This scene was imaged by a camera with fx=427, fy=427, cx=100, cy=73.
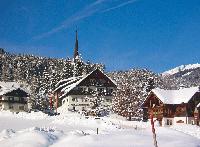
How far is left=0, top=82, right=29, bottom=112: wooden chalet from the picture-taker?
109 m

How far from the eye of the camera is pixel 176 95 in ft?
274

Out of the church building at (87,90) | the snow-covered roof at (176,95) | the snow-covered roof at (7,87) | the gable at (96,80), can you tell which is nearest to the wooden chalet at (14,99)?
the snow-covered roof at (7,87)

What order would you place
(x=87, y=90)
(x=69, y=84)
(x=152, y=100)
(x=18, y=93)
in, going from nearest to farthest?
(x=152, y=100) → (x=87, y=90) → (x=69, y=84) → (x=18, y=93)

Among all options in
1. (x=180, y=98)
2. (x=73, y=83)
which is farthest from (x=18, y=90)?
(x=180, y=98)

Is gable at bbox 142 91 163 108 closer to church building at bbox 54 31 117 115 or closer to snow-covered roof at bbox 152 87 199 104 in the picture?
snow-covered roof at bbox 152 87 199 104

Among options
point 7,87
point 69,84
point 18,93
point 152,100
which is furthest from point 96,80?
point 7,87

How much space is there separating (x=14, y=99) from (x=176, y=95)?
45.6 meters

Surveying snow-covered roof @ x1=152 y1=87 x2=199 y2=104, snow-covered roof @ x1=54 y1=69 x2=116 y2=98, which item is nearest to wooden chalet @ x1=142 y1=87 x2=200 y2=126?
snow-covered roof @ x1=152 y1=87 x2=199 y2=104

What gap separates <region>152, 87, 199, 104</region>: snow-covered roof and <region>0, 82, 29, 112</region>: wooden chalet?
40887mm

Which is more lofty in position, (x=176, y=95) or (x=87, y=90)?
(x=87, y=90)

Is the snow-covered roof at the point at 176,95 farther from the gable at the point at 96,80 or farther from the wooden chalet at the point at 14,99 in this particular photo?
the wooden chalet at the point at 14,99

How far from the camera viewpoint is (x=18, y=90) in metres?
111

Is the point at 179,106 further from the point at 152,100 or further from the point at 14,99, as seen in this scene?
the point at 14,99

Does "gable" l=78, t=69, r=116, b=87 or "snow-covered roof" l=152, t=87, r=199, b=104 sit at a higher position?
"gable" l=78, t=69, r=116, b=87
